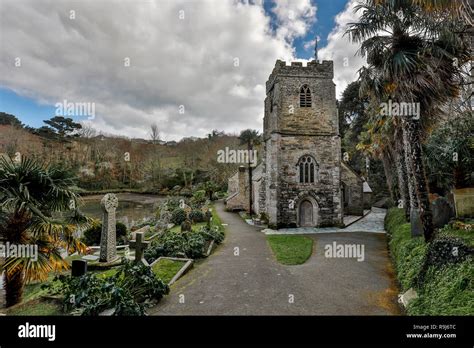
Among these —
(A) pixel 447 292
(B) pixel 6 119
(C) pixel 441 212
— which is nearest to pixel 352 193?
(C) pixel 441 212

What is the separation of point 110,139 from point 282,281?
153 feet

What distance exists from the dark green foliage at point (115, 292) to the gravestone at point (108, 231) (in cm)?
324

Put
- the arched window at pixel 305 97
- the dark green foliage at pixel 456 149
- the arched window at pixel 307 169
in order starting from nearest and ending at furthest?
the dark green foliage at pixel 456 149 < the arched window at pixel 307 169 < the arched window at pixel 305 97

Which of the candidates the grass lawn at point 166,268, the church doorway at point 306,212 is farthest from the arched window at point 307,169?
the grass lawn at point 166,268

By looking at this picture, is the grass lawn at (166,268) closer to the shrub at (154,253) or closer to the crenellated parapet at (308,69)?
the shrub at (154,253)

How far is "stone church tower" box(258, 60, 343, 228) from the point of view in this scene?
16172 millimetres

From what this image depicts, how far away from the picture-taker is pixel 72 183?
541 centimetres

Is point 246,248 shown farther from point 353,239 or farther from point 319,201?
point 319,201

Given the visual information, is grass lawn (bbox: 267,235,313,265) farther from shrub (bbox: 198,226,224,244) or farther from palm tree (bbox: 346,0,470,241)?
palm tree (bbox: 346,0,470,241)

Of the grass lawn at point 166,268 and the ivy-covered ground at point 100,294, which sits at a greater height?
the ivy-covered ground at point 100,294

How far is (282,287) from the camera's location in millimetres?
6820

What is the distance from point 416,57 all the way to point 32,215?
11668mm

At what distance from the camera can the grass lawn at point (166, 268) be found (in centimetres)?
777
